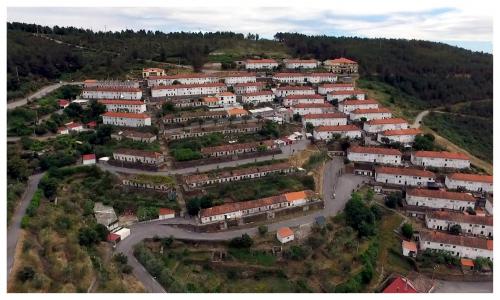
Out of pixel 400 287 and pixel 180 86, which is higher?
pixel 180 86

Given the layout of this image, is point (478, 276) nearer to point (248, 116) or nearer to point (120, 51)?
point (248, 116)

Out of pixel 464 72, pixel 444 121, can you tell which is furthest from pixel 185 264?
pixel 464 72

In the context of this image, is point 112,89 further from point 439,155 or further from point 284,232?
point 439,155

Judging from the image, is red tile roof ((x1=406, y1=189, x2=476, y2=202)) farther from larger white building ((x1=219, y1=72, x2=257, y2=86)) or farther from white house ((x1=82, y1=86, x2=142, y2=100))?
white house ((x1=82, y1=86, x2=142, y2=100))

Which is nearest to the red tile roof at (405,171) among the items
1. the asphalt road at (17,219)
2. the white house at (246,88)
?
the white house at (246,88)

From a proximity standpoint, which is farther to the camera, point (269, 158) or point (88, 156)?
point (269, 158)

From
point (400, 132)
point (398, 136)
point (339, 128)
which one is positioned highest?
point (339, 128)

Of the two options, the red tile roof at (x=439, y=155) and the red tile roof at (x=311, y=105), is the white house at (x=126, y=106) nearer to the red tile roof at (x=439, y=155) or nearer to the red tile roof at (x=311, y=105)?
the red tile roof at (x=311, y=105)

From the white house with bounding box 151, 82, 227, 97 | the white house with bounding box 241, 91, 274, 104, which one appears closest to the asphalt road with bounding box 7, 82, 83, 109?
the white house with bounding box 151, 82, 227, 97

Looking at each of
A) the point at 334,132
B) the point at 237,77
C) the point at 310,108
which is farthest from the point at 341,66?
the point at 334,132
